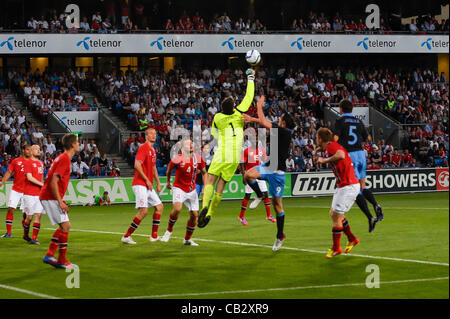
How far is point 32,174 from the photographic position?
1734 centimetres

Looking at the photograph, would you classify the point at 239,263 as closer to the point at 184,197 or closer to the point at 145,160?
the point at 184,197

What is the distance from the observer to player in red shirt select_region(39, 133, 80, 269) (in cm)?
1195

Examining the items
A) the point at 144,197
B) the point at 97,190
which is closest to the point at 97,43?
the point at 97,190

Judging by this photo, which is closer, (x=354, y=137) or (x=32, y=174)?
(x=354, y=137)

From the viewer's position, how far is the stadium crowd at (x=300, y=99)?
37.0m

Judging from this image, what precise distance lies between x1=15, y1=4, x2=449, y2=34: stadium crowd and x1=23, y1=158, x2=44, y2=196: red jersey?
24.0 meters

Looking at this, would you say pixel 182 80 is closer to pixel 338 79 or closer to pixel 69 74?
pixel 69 74

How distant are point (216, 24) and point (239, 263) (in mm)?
32704

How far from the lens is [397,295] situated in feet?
32.0

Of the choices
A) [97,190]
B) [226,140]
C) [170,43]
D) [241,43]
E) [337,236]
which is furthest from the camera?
[241,43]

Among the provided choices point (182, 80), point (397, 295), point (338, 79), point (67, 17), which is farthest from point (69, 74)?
point (397, 295)

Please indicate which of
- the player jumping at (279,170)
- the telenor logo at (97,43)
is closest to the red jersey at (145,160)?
the player jumping at (279,170)

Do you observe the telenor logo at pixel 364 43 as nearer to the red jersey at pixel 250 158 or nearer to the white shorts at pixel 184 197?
the red jersey at pixel 250 158

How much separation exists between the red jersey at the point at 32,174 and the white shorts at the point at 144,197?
8.82 ft
